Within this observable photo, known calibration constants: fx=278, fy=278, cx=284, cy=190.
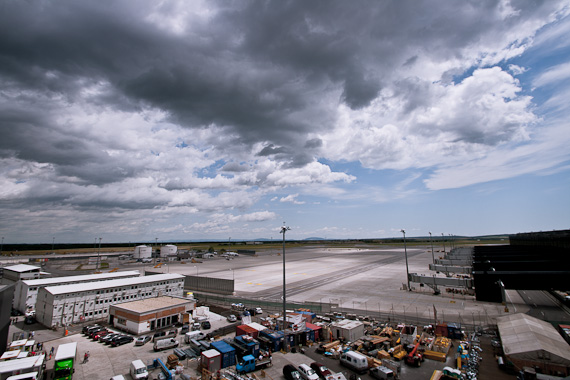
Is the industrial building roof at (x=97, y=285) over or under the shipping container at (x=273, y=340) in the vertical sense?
over

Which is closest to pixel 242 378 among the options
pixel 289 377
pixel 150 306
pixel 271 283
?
pixel 289 377

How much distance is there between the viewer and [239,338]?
32312 millimetres

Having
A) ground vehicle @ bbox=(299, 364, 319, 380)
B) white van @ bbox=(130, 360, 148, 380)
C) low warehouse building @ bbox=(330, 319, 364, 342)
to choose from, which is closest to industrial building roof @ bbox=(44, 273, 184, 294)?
white van @ bbox=(130, 360, 148, 380)

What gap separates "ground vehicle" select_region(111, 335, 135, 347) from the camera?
3441 centimetres

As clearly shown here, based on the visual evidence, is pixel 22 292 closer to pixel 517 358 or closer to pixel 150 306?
pixel 150 306

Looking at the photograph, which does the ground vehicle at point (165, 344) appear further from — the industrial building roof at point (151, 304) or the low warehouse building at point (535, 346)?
the low warehouse building at point (535, 346)

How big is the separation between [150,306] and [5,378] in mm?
20076

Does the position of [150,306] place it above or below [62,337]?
above

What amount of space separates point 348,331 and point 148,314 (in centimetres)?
2795

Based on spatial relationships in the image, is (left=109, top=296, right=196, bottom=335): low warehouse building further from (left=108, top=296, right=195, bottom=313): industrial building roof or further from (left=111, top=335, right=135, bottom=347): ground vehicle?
(left=111, top=335, right=135, bottom=347): ground vehicle

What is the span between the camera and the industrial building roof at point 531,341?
26.0 m

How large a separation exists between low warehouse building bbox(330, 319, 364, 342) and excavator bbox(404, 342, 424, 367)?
7.15m

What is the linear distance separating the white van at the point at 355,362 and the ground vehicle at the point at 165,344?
2014cm

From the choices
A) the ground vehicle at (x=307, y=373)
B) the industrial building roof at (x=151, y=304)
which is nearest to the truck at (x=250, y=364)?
the ground vehicle at (x=307, y=373)
